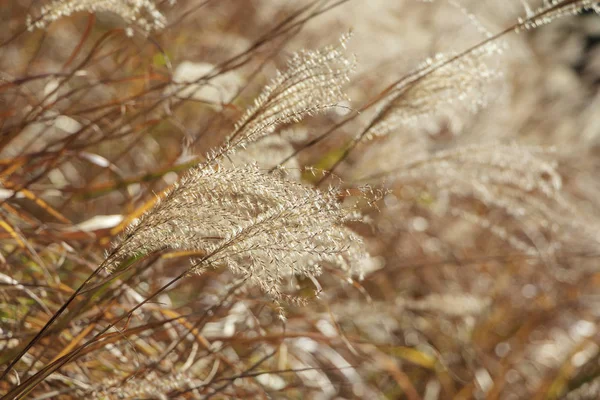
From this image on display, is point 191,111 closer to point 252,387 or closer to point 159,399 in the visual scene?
point 252,387

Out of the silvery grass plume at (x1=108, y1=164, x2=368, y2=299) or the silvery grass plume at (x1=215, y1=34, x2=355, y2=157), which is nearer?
the silvery grass plume at (x1=108, y1=164, x2=368, y2=299)

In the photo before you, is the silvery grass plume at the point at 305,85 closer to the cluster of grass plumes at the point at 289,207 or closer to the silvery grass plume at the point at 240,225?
the cluster of grass plumes at the point at 289,207

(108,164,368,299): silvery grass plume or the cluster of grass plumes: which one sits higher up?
the cluster of grass plumes

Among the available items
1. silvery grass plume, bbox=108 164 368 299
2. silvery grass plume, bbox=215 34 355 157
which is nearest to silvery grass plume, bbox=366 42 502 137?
silvery grass plume, bbox=215 34 355 157

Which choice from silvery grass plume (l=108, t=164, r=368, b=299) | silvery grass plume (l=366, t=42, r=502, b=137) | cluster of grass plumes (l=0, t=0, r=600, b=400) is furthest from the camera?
silvery grass plume (l=366, t=42, r=502, b=137)

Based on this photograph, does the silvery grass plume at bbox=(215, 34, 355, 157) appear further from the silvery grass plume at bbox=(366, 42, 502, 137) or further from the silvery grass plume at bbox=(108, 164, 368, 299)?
the silvery grass plume at bbox=(366, 42, 502, 137)

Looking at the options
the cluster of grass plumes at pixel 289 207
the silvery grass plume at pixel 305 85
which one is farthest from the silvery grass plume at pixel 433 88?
the silvery grass plume at pixel 305 85

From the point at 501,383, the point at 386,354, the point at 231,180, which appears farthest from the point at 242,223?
the point at 501,383

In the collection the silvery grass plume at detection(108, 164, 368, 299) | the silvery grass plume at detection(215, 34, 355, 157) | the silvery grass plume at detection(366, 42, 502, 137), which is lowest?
the silvery grass plume at detection(108, 164, 368, 299)
